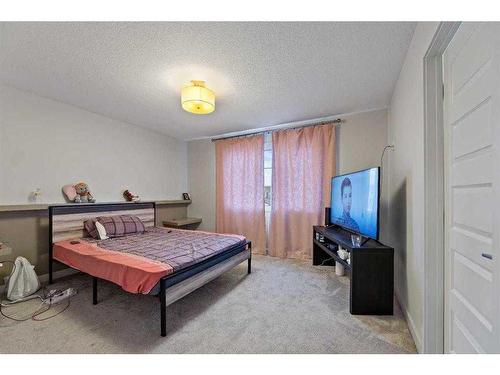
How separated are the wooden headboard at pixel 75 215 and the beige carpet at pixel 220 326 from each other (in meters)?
0.76

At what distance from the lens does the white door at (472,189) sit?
78 cm

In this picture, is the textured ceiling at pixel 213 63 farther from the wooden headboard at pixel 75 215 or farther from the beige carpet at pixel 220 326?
the beige carpet at pixel 220 326

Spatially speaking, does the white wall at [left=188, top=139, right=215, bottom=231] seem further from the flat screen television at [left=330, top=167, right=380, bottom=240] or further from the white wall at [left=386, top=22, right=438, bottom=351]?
the white wall at [left=386, top=22, right=438, bottom=351]

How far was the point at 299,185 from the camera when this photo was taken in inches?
137

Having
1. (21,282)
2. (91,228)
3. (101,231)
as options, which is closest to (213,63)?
(101,231)

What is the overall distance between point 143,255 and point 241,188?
7.24 ft

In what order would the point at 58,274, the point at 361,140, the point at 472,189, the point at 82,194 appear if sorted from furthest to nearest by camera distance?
the point at 361,140 < the point at 82,194 < the point at 58,274 < the point at 472,189

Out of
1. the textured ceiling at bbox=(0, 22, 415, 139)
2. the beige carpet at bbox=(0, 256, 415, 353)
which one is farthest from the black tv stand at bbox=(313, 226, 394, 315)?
the textured ceiling at bbox=(0, 22, 415, 139)

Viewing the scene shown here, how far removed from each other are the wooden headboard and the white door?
3.78 meters

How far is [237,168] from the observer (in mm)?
3988

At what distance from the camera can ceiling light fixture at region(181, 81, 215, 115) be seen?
2043mm

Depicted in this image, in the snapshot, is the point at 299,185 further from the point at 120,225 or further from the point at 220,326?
the point at 120,225

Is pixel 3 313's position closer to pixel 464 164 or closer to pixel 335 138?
pixel 464 164
